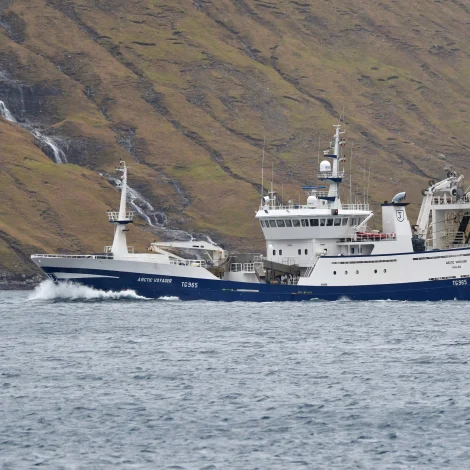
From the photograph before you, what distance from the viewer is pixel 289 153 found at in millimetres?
193000

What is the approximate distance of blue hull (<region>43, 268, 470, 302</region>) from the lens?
256 ft

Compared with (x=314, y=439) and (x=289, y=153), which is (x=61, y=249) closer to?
(x=289, y=153)

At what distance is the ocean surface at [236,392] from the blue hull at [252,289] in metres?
10.7

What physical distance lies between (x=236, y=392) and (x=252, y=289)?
3609cm

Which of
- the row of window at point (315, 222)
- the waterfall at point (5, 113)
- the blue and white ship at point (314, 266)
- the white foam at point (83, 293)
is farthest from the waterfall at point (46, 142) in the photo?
the row of window at point (315, 222)

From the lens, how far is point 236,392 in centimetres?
4203

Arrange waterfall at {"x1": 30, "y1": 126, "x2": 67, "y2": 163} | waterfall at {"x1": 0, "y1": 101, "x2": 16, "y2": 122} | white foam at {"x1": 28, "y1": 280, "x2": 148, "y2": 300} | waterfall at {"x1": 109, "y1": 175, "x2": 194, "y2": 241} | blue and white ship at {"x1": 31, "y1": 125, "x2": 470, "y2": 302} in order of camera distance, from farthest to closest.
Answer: waterfall at {"x1": 0, "y1": 101, "x2": 16, "y2": 122} < waterfall at {"x1": 30, "y1": 126, "x2": 67, "y2": 163} < waterfall at {"x1": 109, "y1": 175, "x2": 194, "y2": 241} < white foam at {"x1": 28, "y1": 280, "x2": 148, "y2": 300} < blue and white ship at {"x1": 31, "y1": 125, "x2": 470, "y2": 302}

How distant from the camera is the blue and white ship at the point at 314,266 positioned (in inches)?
3066

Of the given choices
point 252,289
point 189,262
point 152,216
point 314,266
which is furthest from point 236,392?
point 152,216

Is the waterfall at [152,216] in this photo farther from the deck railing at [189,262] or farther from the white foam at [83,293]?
the white foam at [83,293]

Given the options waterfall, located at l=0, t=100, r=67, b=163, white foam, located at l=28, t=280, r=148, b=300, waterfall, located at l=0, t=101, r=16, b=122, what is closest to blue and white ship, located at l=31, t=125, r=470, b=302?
white foam, located at l=28, t=280, r=148, b=300

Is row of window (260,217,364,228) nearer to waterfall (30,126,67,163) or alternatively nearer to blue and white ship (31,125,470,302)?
blue and white ship (31,125,470,302)

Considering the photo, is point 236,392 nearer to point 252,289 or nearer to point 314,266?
point 252,289

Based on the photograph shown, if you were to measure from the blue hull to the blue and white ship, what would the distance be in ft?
0.20
